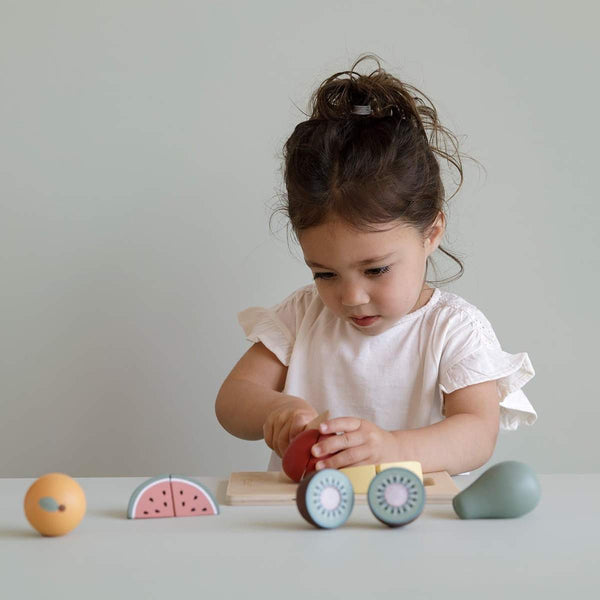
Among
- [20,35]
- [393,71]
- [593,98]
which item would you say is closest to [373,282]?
[393,71]

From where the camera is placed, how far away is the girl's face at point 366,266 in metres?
1.02

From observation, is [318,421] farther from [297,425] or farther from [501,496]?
[501,496]

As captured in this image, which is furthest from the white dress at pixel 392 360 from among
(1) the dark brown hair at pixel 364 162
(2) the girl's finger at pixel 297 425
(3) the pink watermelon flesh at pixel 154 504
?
(3) the pink watermelon flesh at pixel 154 504

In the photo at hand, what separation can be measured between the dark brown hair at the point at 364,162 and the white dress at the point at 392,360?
0.14 metres

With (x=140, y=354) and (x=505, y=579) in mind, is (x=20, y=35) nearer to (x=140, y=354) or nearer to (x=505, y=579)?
(x=140, y=354)

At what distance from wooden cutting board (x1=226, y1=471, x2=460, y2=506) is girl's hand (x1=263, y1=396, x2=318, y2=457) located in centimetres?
7

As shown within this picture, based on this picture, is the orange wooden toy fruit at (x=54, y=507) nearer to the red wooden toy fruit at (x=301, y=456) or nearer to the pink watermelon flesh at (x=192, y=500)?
the pink watermelon flesh at (x=192, y=500)

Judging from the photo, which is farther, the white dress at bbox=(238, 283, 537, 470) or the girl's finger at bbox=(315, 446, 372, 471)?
the white dress at bbox=(238, 283, 537, 470)

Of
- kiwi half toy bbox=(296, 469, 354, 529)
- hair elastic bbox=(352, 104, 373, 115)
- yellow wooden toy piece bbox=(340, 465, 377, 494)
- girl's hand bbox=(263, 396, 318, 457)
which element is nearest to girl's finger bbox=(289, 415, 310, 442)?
girl's hand bbox=(263, 396, 318, 457)

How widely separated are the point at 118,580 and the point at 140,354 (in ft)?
3.03

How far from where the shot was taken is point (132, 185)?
4.65 ft

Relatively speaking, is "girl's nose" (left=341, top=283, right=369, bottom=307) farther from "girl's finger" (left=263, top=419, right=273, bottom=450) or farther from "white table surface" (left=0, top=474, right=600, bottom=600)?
"white table surface" (left=0, top=474, right=600, bottom=600)

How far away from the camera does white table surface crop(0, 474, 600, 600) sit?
529 millimetres

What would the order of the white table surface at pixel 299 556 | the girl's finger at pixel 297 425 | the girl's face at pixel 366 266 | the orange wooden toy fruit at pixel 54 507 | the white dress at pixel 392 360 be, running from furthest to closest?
the white dress at pixel 392 360 → the girl's face at pixel 366 266 → the girl's finger at pixel 297 425 → the orange wooden toy fruit at pixel 54 507 → the white table surface at pixel 299 556
